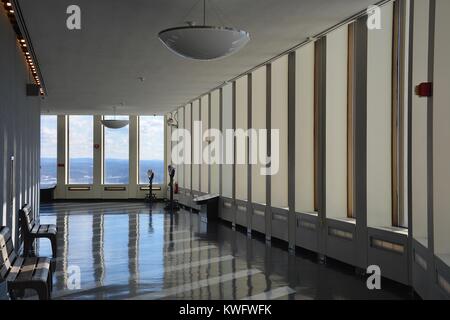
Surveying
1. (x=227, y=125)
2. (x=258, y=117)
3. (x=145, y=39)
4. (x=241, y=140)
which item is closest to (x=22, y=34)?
(x=145, y=39)

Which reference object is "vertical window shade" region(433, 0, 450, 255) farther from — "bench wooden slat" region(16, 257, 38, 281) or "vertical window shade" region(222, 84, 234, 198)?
"vertical window shade" region(222, 84, 234, 198)

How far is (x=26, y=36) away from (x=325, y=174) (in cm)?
539

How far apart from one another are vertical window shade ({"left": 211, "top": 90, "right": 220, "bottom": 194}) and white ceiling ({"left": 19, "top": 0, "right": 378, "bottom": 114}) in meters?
0.71

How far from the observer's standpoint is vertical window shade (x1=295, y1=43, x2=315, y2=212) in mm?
10430

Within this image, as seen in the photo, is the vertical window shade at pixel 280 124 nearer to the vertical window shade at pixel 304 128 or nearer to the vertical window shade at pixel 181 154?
the vertical window shade at pixel 304 128

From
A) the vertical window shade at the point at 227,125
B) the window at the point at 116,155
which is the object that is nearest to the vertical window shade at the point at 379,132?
the vertical window shade at the point at 227,125

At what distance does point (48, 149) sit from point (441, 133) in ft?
72.6

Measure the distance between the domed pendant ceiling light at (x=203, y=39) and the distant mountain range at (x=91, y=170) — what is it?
1952cm

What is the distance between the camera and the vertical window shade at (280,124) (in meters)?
11.5

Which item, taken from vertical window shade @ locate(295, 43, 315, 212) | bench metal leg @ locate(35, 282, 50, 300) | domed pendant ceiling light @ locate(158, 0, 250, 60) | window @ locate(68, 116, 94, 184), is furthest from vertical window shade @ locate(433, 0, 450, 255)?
window @ locate(68, 116, 94, 184)

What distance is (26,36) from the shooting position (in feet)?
30.8
